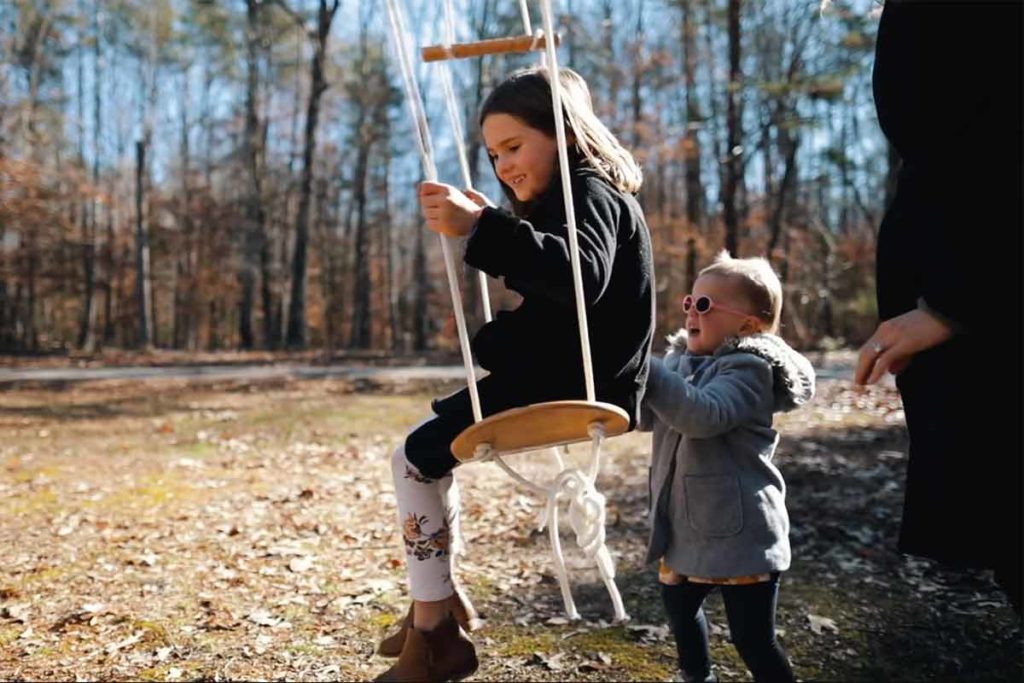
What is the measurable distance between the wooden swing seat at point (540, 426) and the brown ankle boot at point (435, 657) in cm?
58

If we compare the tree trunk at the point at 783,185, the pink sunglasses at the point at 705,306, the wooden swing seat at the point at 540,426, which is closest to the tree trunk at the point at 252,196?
the tree trunk at the point at 783,185

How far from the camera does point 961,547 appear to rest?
4.54 ft

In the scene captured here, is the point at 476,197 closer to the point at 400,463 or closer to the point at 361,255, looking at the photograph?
the point at 400,463

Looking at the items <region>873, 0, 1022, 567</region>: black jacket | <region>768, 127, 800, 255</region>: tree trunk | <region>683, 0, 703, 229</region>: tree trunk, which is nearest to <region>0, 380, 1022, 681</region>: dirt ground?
<region>873, 0, 1022, 567</region>: black jacket

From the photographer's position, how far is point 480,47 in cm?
235

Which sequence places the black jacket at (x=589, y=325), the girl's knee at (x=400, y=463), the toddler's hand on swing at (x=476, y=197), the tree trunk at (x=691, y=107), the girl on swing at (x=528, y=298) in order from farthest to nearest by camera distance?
1. the tree trunk at (x=691, y=107)
2. the girl's knee at (x=400, y=463)
3. the toddler's hand on swing at (x=476, y=197)
4. the black jacket at (x=589, y=325)
5. the girl on swing at (x=528, y=298)

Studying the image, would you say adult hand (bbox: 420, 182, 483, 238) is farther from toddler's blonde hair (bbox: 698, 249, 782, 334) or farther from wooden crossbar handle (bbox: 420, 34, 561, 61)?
toddler's blonde hair (bbox: 698, 249, 782, 334)

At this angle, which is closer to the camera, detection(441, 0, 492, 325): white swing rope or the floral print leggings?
the floral print leggings

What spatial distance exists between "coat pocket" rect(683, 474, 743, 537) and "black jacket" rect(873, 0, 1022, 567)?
97 centimetres

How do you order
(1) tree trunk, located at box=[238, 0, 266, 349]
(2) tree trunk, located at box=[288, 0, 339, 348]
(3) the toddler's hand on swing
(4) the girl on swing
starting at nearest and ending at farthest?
(4) the girl on swing < (3) the toddler's hand on swing < (2) tree trunk, located at box=[288, 0, 339, 348] < (1) tree trunk, located at box=[238, 0, 266, 349]

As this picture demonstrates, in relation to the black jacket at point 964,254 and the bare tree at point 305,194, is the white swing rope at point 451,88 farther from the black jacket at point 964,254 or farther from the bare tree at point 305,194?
the bare tree at point 305,194

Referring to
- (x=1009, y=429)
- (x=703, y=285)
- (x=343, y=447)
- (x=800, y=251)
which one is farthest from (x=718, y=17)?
(x=1009, y=429)

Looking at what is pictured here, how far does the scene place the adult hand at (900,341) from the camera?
139cm

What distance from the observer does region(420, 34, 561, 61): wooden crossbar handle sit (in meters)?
2.32
